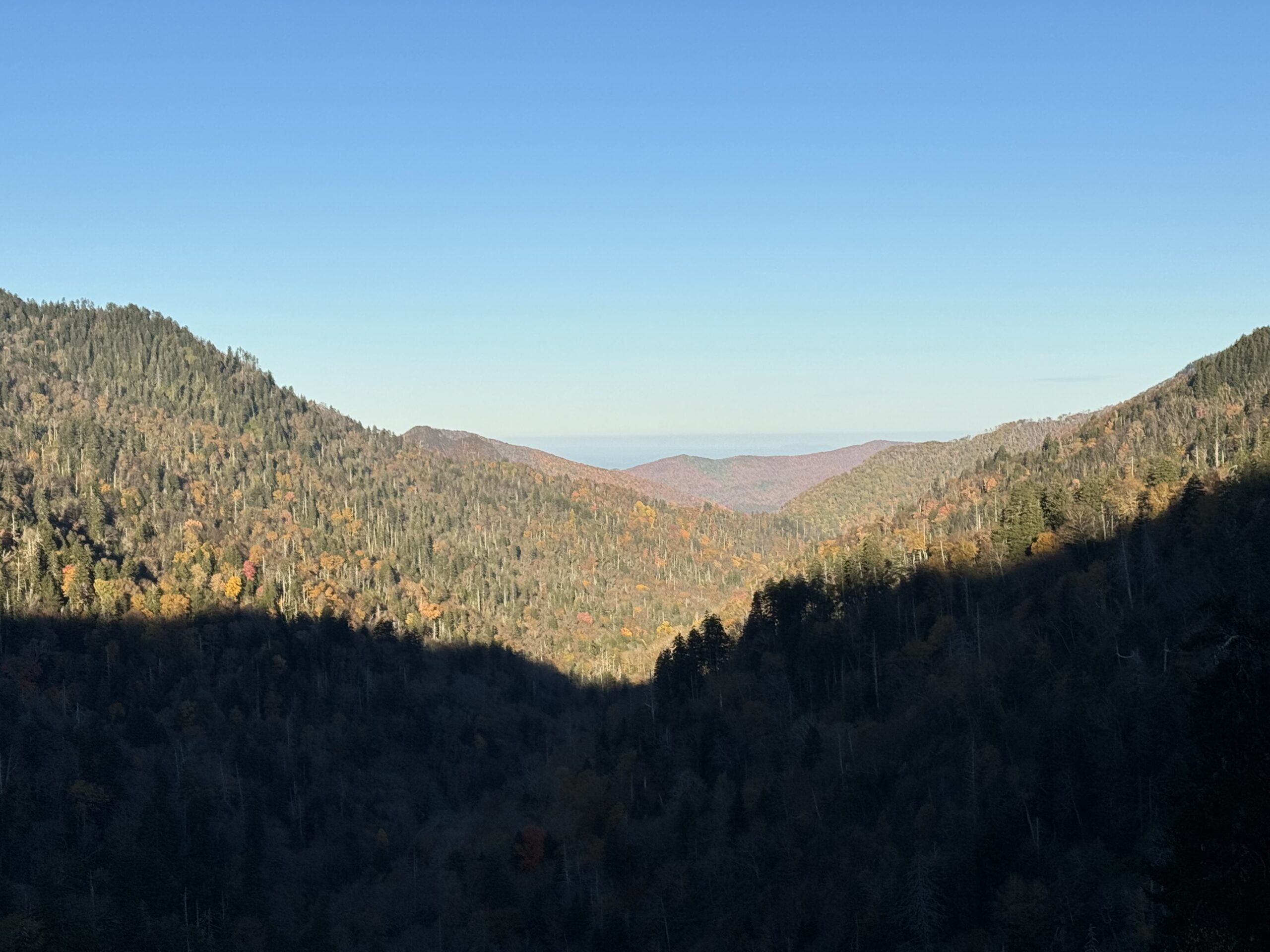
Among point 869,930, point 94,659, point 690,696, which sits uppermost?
point 94,659

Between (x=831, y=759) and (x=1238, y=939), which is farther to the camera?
(x=831, y=759)

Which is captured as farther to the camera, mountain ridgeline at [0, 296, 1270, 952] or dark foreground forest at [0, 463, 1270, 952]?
mountain ridgeline at [0, 296, 1270, 952]

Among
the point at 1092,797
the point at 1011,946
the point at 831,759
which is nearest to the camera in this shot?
the point at 1011,946

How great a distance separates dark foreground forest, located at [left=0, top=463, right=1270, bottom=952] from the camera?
82500 millimetres

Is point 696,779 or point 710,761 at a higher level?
point 710,761

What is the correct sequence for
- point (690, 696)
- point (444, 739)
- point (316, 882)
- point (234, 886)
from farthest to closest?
point (444, 739) < point (690, 696) < point (316, 882) < point (234, 886)

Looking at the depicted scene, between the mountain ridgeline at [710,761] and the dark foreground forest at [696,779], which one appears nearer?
the dark foreground forest at [696,779]

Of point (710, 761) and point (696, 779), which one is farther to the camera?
point (710, 761)

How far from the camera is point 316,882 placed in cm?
14150

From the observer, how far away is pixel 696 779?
415 feet

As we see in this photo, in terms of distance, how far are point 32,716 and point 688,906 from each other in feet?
328

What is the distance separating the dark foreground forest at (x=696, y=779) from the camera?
3248 inches

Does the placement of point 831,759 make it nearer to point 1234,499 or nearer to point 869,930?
point 869,930

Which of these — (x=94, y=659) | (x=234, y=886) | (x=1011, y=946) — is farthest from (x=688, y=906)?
(x=94, y=659)
